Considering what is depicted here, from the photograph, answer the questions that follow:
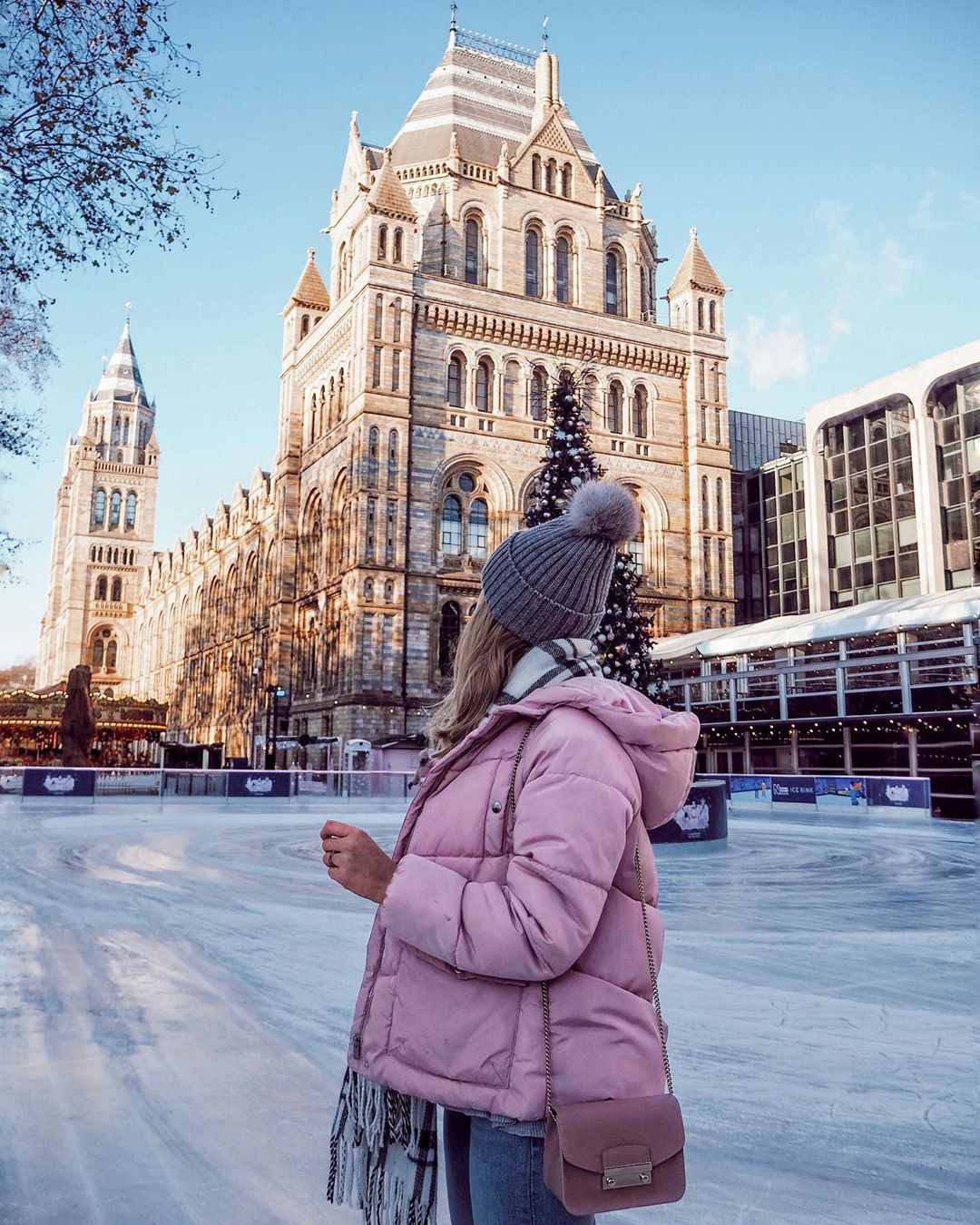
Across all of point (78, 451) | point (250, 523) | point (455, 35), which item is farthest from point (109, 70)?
point (78, 451)

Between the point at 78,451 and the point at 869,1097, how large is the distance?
95042 millimetres

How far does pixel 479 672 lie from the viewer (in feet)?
5.99

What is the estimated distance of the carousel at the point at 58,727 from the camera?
43156 millimetres

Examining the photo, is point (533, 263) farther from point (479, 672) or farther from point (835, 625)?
point (479, 672)

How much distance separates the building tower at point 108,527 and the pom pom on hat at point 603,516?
86.2m

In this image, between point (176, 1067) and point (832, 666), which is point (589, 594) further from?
point (832, 666)

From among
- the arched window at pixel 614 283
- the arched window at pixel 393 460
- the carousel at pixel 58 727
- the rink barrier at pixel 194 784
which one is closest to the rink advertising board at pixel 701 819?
the rink barrier at pixel 194 784

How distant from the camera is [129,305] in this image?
92.2 metres

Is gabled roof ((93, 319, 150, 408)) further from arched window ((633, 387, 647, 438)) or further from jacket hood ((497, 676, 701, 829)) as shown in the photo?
jacket hood ((497, 676, 701, 829))

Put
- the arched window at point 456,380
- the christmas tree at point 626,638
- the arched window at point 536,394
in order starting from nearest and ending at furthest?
the christmas tree at point 626,638 → the arched window at point 456,380 → the arched window at point 536,394

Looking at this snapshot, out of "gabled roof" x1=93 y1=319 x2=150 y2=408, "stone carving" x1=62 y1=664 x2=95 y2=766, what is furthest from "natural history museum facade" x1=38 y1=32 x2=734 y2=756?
"gabled roof" x1=93 y1=319 x2=150 y2=408

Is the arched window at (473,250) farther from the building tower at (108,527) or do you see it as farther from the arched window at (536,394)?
the building tower at (108,527)

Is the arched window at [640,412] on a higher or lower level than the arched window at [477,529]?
higher

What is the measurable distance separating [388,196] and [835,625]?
898 inches
